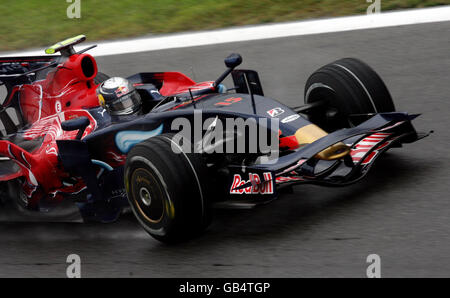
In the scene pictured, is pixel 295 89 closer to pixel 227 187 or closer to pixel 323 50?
pixel 323 50

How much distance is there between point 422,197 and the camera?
208 inches

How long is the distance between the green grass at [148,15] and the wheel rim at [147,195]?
5.98 metres

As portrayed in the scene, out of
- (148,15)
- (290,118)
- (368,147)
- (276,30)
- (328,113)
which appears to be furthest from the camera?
(148,15)

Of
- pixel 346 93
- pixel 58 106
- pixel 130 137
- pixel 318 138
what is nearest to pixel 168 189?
pixel 130 137

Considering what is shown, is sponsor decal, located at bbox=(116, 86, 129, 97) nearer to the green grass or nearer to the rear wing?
the rear wing

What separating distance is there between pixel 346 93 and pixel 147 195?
1.77 metres

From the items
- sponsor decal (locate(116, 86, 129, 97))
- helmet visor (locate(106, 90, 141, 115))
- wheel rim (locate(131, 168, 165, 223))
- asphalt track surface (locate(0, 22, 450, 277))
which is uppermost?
sponsor decal (locate(116, 86, 129, 97))

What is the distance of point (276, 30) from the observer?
10102 millimetres

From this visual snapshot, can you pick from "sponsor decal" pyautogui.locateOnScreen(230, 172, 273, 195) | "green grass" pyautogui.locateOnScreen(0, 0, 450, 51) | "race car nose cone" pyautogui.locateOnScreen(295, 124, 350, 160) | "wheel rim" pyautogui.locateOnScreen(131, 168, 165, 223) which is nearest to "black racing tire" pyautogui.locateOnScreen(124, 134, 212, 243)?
"wheel rim" pyautogui.locateOnScreen(131, 168, 165, 223)

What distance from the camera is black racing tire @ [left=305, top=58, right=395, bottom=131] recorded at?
564 cm

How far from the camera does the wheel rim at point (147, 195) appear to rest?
4832 mm

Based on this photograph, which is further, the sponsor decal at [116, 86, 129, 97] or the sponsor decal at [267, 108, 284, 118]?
the sponsor decal at [116, 86, 129, 97]

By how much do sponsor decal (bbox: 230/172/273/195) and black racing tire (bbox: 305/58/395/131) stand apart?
1.33m

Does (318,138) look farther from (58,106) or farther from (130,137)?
(58,106)
